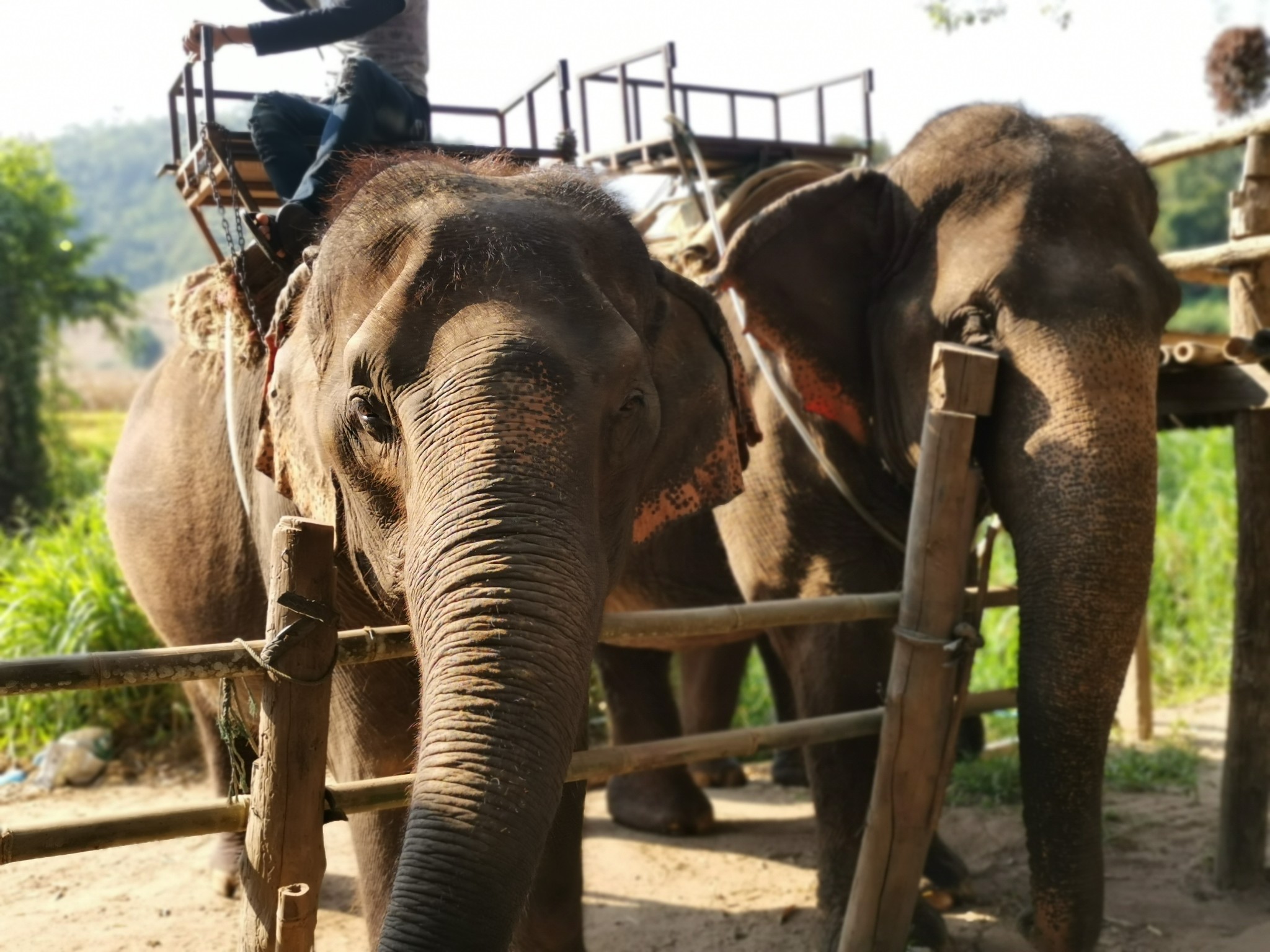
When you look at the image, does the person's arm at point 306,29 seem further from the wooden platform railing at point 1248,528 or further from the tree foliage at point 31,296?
the tree foliage at point 31,296

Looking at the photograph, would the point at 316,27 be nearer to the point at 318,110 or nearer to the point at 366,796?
the point at 318,110

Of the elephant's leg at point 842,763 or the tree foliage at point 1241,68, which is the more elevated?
the tree foliage at point 1241,68

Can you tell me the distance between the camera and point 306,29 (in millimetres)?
3291

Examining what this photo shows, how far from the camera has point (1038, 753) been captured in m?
2.93

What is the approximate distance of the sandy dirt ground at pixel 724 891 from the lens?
3732 mm

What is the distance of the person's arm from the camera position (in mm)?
3279

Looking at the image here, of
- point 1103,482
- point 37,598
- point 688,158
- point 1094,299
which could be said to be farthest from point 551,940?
point 37,598

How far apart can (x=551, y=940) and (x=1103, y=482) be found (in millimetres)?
1659

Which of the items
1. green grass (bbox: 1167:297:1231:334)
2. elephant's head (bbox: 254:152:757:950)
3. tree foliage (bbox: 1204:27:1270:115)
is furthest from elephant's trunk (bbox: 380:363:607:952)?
green grass (bbox: 1167:297:1231:334)

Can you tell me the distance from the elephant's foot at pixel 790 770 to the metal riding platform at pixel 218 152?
2.81 m

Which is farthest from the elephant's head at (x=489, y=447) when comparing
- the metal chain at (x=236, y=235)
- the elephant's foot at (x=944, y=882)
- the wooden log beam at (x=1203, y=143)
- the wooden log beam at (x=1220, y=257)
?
the wooden log beam at (x=1203, y=143)

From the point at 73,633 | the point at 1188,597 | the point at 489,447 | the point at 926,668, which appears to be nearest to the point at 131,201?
the point at 73,633

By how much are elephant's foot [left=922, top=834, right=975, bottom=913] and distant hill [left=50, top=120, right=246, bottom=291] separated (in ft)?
309

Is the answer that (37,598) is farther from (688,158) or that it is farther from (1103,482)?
(1103,482)
